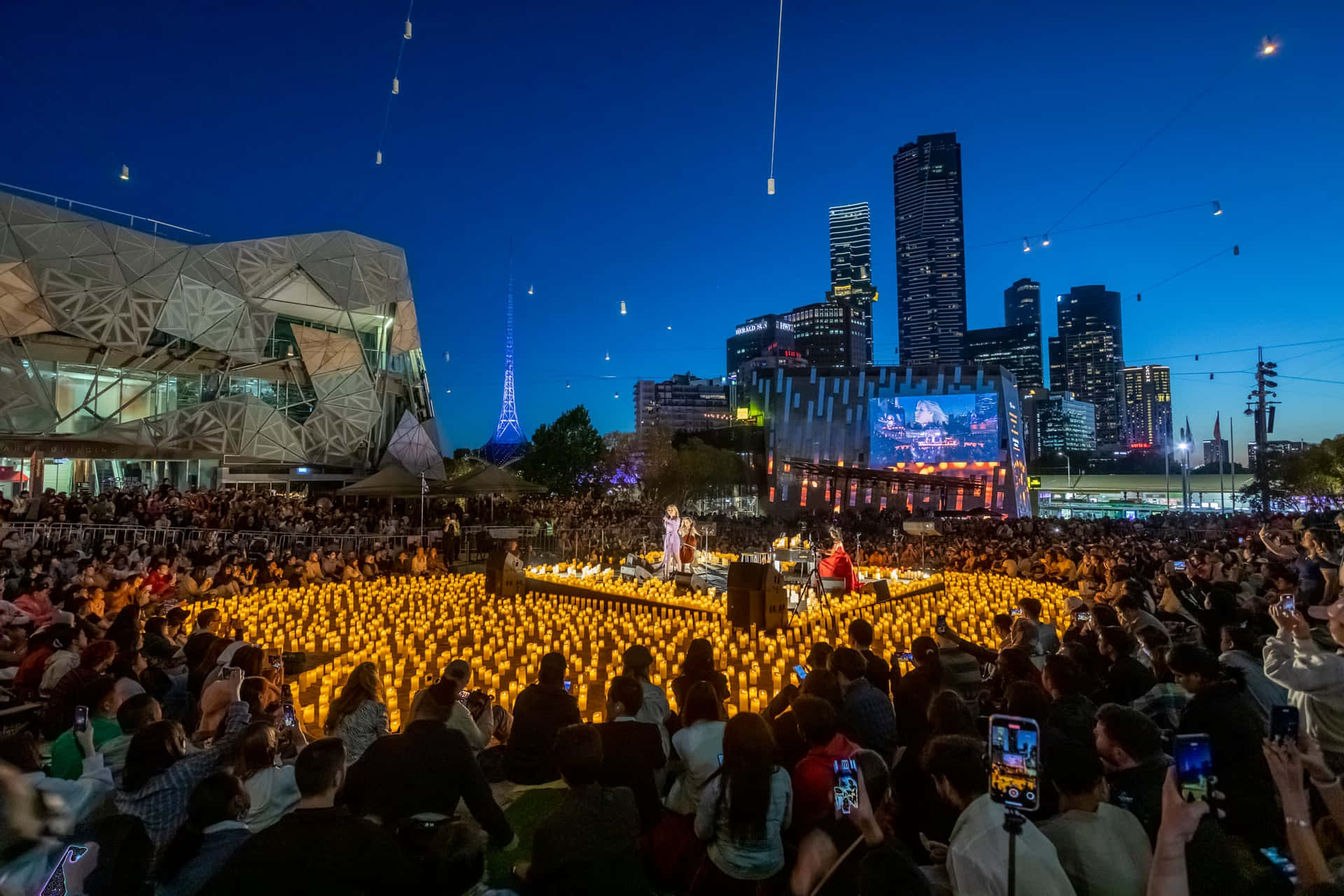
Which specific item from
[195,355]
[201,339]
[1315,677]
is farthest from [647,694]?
[195,355]

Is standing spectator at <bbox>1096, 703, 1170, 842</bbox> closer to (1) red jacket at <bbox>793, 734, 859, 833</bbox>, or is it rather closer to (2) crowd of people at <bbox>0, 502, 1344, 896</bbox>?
(2) crowd of people at <bbox>0, 502, 1344, 896</bbox>

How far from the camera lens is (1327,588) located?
7672 millimetres

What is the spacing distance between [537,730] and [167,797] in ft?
6.58

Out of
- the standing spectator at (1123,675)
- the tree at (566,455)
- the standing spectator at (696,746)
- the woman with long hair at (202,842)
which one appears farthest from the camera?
the tree at (566,455)

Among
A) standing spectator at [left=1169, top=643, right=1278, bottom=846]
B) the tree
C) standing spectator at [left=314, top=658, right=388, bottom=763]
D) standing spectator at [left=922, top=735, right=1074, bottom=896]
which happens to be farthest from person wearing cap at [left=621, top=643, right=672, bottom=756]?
the tree

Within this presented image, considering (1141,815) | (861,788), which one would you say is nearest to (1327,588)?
(1141,815)

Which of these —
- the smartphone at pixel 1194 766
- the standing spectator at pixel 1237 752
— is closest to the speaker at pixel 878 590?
the standing spectator at pixel 1237 752

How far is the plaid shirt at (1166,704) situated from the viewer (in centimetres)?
448

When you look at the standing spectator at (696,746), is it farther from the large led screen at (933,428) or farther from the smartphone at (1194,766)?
the large led screen at (933,428)

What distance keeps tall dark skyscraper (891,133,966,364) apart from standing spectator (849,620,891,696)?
197221mm

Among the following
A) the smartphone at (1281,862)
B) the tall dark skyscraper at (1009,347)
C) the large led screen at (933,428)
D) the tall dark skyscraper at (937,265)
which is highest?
the tall dark skyscraper at (937,265)

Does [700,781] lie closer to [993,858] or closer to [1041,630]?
[993,858]

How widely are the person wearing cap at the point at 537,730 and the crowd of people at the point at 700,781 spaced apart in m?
0.02

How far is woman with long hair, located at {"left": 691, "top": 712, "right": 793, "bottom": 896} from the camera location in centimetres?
325
